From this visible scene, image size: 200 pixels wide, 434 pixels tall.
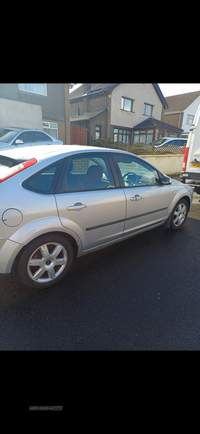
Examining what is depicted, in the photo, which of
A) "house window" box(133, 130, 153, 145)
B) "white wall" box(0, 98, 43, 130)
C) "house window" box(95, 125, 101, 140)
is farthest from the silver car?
"house window" box(133, 130, 153, 145)

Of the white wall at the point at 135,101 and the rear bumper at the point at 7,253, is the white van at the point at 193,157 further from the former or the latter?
the white wall at the point at 135,101

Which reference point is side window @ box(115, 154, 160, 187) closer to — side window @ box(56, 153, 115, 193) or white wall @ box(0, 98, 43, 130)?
side window @ box(56, 153, 115, 193)

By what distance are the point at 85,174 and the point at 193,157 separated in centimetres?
461

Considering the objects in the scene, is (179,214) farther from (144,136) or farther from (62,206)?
(144,136)

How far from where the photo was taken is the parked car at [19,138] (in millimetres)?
7094

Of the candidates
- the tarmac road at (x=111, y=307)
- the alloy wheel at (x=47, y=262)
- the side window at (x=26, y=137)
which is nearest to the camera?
the tarmac road at (x=111, y=307)

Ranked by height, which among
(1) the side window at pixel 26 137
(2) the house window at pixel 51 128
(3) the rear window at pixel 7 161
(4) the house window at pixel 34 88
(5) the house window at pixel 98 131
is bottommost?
(3) the rear window at pixel 7 161

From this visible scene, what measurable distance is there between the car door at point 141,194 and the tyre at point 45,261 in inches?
40.2

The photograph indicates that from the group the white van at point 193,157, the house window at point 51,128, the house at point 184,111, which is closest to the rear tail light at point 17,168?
the white van at point 193,157

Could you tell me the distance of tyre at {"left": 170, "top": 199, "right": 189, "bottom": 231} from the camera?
400cm

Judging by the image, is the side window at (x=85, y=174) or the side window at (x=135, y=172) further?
the side window at (x=135, y=172)

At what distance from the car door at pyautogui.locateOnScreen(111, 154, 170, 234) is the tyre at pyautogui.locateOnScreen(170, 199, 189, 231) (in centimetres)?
37
